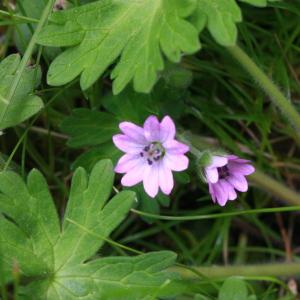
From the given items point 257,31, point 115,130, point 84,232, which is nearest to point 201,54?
point 257,31

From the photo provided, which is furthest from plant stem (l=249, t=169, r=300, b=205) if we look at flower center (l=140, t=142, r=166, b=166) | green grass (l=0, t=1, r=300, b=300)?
flower center (l=140, t=142, r=166, b=166)

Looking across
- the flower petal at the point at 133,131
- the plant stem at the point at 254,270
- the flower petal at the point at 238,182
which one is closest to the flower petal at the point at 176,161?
the flower petal at the point at 133,131

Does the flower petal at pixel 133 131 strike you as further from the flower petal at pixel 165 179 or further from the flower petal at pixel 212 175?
the flower petal at pixel 212 175

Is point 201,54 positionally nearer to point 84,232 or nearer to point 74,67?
point 74,67

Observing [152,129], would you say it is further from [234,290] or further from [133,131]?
[234,290]

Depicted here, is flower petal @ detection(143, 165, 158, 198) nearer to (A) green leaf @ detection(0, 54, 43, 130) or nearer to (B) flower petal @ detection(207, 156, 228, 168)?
(B) flower petal @ detection(207, 156, 228, 168)

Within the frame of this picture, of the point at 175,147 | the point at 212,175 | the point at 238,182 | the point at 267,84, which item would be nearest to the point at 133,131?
the point at 175,147
